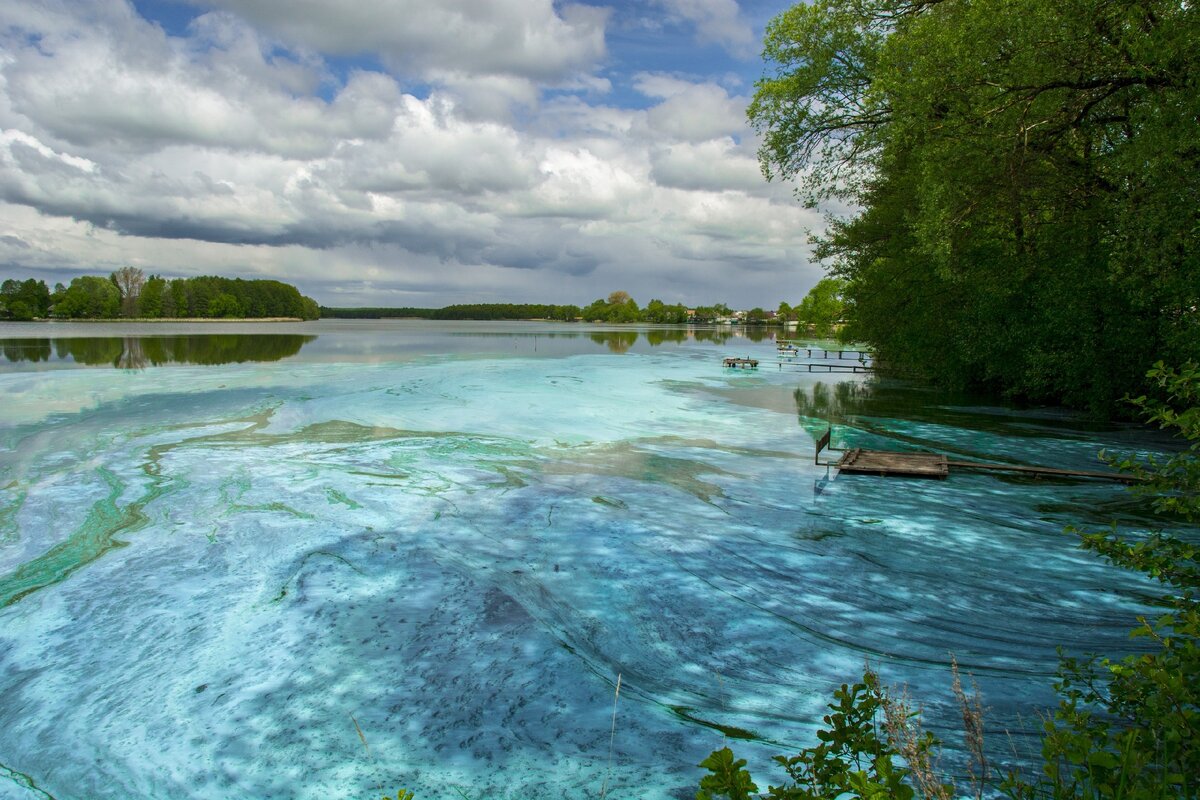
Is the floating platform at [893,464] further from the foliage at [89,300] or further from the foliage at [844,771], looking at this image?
the foliage at [89,300]

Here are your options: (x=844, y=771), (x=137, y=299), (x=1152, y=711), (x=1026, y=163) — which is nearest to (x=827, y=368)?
(x=1026, y=163)

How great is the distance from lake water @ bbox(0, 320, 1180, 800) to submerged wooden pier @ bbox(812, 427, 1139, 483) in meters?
0.47

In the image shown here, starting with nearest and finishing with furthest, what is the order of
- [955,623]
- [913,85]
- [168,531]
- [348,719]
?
[348,719], [955,623], [168,531], [913,85]

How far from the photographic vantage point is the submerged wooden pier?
1405 cm

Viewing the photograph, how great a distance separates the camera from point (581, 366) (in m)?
45.3

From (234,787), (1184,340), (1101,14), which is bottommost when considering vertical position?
(234,787)

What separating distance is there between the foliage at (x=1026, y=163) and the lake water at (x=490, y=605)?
195 inches

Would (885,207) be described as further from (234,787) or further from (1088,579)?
(234,787)

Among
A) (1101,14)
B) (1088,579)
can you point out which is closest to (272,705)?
(1088,579)

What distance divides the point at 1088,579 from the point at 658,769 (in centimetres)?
677

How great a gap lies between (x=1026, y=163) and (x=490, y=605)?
750 inches

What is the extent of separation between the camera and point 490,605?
776cm

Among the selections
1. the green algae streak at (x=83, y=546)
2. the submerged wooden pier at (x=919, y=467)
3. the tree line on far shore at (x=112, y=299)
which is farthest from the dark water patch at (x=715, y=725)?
the tree line on far shore at (x=112, y=299)

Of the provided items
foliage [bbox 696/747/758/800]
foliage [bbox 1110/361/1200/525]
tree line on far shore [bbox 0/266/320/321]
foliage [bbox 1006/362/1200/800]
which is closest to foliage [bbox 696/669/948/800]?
foliage [bbox 696/747/758/800]
